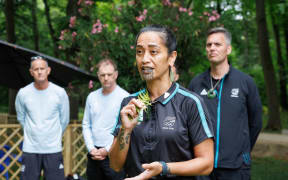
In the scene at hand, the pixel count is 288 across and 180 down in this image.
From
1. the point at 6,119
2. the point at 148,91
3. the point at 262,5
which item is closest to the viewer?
the point at 148,91

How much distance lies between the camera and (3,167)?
6.59 meters

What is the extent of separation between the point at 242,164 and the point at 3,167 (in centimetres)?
508

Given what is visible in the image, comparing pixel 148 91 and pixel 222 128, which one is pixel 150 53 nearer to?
pixel 148 91

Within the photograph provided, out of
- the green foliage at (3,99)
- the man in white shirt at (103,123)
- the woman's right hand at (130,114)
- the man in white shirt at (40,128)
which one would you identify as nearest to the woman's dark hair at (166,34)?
the woman's right hand at (130,114)

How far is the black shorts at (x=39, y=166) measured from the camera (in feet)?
14.9

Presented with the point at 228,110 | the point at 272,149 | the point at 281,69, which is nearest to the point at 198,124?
the point at 228,110

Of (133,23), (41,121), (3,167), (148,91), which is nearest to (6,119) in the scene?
(3,167)

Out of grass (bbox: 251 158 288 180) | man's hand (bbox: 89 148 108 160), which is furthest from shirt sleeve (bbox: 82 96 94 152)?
grass (bbox: 251 158 288 180)

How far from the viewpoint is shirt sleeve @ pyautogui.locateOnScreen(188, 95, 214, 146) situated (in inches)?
70.3

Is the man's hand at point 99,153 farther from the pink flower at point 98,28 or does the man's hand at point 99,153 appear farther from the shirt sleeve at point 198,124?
the pink flower at point 98,28

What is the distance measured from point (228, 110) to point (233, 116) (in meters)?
0.07

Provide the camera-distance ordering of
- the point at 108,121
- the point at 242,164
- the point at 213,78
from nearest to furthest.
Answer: the point at 242,164, the point at 213,78, the point at 108,121

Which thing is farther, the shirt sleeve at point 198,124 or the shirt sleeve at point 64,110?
the shirt sleeve at point 64,110

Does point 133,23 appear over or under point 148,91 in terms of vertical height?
over
